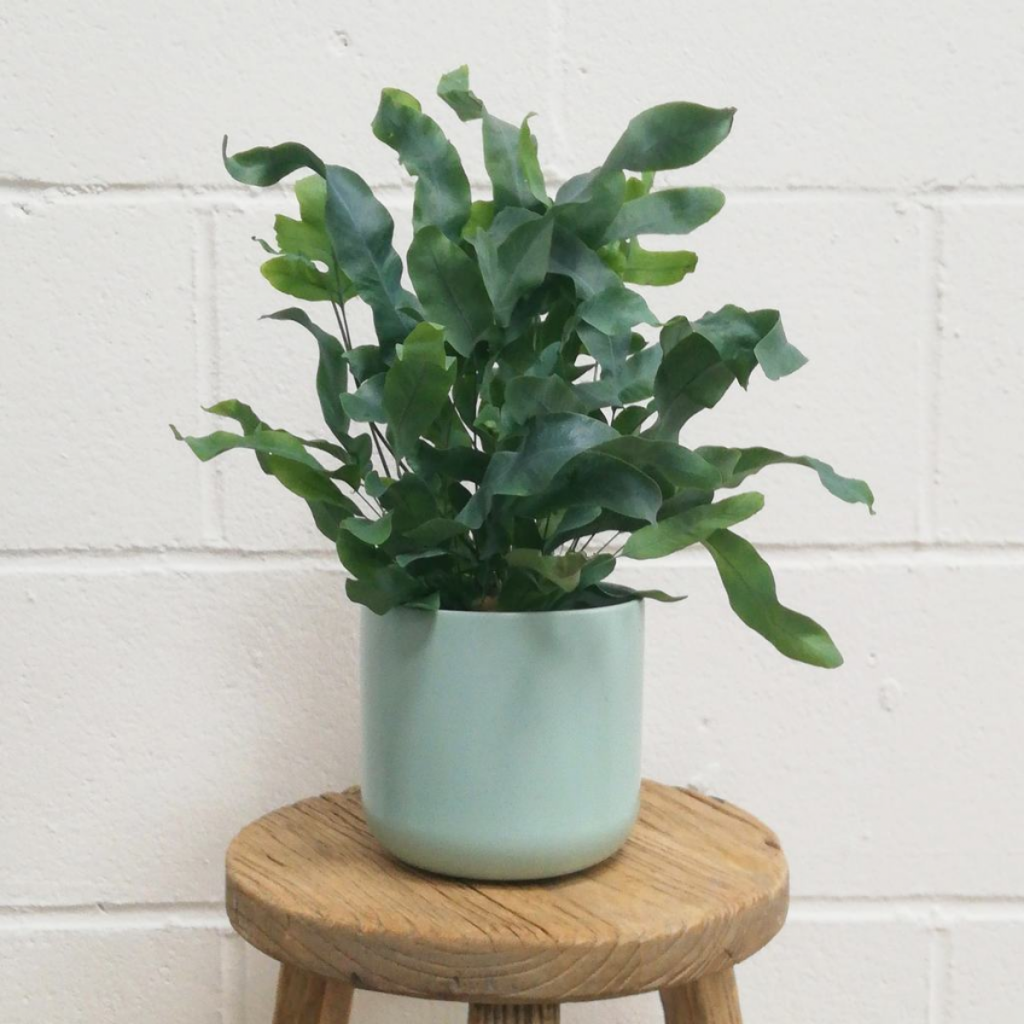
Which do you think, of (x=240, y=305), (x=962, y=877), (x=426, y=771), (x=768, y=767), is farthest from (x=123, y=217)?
(x=962, y=877)

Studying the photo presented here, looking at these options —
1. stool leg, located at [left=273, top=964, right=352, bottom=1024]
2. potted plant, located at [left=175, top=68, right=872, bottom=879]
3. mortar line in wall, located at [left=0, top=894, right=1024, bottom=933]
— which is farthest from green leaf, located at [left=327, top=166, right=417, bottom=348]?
mortar line in wall, located at [left=0, top=894, right=1024, bottom=933]

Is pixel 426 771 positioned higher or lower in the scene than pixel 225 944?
higher

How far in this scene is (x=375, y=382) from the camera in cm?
59

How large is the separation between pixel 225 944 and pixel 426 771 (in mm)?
375

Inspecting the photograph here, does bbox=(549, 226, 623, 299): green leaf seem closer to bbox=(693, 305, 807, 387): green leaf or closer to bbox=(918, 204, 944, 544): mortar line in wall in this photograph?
bbox=(693, 305, 807, 387): green leaf

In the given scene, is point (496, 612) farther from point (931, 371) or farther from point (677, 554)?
point (931, 371)

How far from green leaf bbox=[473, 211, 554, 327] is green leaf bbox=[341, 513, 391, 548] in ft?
0.38

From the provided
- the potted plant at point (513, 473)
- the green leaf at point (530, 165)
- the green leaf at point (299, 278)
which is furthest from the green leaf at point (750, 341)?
the green leaf at point (299, 278)

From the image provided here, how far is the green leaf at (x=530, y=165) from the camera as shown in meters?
0.60

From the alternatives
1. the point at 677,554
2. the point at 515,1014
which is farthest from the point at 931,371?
the point at 515,1014

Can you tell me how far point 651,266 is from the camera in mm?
659

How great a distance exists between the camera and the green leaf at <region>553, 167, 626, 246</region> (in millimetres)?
571

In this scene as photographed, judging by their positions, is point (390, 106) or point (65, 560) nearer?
point (390, 106)

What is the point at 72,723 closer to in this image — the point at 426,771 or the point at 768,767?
the point at 426,771
